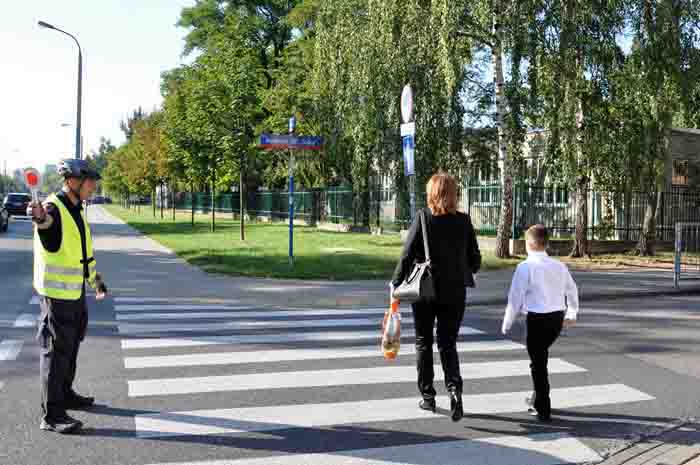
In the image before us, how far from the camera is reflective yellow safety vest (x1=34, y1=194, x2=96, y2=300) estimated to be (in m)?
4.89

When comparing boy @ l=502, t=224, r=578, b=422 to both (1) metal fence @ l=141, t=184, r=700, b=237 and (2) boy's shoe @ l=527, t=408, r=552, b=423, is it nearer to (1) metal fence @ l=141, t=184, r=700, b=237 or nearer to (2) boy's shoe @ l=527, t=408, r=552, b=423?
(2) boy's shoe @ l=527, t=408, r=552, b=423

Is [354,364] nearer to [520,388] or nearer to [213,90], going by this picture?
[520,388]

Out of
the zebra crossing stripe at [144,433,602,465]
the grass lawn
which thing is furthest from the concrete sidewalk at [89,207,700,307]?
the zebra crossing stripe at [144,433,602,465]

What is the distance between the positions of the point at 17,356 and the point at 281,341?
8.79 ft

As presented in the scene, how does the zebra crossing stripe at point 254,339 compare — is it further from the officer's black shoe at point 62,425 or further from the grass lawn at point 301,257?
the grass lawn at point 301,257

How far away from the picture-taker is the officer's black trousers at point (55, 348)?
4820mm

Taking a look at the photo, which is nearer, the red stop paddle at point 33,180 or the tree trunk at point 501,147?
the red stop paddle at point 33,180

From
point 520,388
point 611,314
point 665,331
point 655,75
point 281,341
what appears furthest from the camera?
point 655,75

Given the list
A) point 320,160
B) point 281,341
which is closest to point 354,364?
point 281,341

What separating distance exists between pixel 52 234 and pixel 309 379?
255 centimetres

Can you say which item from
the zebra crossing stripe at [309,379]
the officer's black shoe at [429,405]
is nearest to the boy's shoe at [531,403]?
the officer's black shoe at [429,405]

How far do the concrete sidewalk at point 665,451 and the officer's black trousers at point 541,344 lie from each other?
707mm

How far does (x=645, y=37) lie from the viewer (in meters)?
17.0

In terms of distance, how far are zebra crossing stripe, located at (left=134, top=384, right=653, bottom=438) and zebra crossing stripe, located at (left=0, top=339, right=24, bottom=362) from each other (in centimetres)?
267
